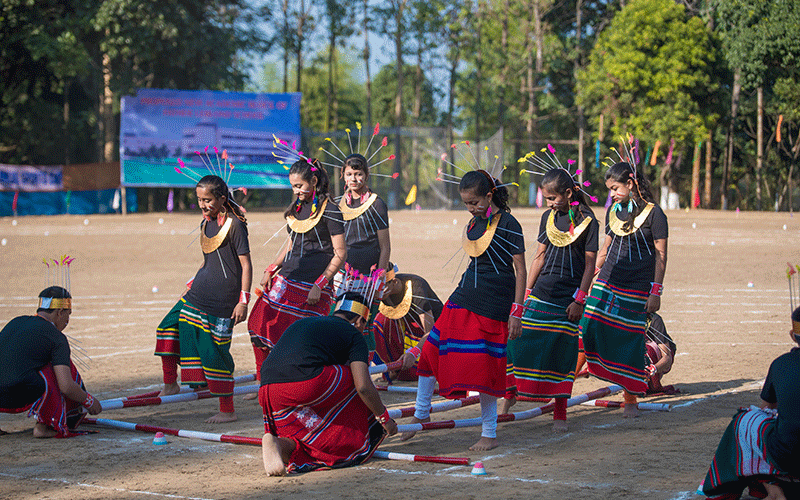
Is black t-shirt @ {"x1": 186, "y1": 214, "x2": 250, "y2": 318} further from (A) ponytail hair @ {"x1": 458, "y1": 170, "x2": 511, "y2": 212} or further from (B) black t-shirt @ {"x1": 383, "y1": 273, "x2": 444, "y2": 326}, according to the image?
(A) ponytail hair @ {"x1": 458, "y1": 170, "x2": 511, "y2": 212}

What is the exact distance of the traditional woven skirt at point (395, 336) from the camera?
7.74m

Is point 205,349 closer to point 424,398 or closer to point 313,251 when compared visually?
point 313,251

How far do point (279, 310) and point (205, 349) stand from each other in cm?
72

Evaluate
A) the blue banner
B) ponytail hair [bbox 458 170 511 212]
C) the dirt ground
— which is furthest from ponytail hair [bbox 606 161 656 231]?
the blue banner

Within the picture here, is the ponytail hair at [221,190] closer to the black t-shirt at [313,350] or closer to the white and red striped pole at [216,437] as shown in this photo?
the white and red striped pole at [216,437]

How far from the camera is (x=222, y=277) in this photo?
253 inches

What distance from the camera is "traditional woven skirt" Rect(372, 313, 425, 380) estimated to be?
774cm

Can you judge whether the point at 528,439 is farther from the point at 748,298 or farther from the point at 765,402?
the point at 748,298

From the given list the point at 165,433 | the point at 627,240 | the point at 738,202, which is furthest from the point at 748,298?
the point at 738,202

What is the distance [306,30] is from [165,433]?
38824mm

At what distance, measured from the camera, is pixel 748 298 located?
41.3ft

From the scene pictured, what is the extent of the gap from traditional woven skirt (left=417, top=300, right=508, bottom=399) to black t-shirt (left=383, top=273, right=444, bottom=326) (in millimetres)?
2002

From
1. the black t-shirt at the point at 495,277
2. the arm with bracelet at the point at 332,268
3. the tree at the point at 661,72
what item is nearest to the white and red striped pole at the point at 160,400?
the arm with bracelet at the point at 332,268

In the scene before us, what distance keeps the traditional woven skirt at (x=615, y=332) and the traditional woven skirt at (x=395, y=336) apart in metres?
1.81
